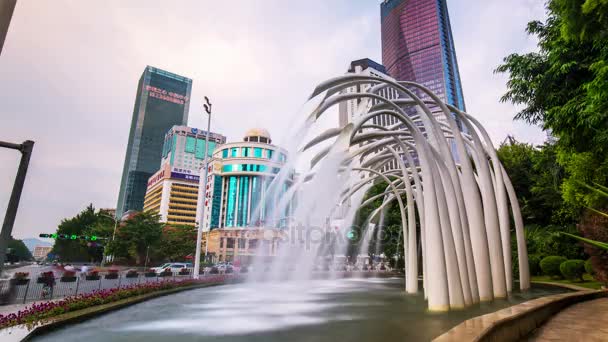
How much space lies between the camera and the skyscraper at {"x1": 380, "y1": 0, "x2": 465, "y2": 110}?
157000mm

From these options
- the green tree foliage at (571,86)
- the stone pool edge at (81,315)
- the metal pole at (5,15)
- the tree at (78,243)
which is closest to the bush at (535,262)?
the green tree foliage at (571,86)

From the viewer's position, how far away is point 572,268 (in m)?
20.2

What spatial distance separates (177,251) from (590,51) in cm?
6052

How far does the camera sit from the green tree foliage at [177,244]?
185 ft

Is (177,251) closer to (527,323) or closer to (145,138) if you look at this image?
(527,323)

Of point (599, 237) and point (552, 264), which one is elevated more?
point (599, 237)

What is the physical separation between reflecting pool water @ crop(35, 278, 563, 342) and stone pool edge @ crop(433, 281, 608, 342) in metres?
1.85

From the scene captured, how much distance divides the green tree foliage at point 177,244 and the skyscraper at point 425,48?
129369 mm

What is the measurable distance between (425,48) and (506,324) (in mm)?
178057

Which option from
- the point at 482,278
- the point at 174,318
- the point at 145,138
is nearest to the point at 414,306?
the point at 482,278

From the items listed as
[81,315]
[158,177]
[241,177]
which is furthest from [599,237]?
[158,177]

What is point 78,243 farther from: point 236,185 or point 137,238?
point 236,185

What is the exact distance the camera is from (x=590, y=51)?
16.1 meters

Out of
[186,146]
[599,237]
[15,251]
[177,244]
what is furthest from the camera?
[186,146]
